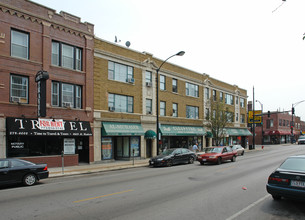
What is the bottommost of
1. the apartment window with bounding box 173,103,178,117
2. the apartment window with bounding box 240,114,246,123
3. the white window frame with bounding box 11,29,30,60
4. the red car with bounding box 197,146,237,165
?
the red car with bounding box 197,146,237,165

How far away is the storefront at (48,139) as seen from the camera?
17.2 meters

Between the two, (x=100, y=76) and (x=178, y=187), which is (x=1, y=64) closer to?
(x=100, y=76)

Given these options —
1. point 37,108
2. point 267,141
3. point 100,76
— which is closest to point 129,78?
point 100,76

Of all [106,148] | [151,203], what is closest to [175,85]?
[106,148]

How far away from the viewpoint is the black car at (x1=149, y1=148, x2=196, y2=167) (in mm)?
19297

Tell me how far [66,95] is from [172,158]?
958 centimetres

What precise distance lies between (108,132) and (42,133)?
5.64 meters

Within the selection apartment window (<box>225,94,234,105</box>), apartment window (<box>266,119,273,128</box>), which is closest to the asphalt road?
apartment window (<box>225,94,234,105</box>)

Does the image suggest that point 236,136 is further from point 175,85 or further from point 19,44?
point 19,44

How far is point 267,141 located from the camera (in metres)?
68.1

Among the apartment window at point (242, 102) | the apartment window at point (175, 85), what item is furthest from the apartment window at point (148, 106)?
the apartment window at point (242, 102)

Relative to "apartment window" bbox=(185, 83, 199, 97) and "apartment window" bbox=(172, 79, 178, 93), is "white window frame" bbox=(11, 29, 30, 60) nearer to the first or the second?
"apartment window" bbox=(172, 79, 178, 93)

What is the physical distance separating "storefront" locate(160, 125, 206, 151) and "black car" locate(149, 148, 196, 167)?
657 centimetres

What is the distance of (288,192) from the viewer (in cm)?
718
